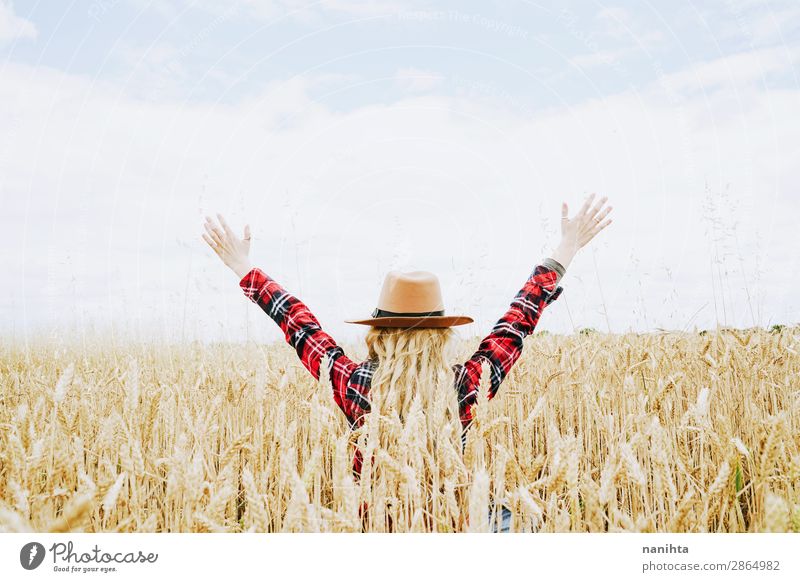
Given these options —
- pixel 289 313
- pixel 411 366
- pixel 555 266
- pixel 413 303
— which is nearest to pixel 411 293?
pixel 413 303

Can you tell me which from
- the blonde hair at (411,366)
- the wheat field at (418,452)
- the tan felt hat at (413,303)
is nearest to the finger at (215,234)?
the wheat field at (418,452)

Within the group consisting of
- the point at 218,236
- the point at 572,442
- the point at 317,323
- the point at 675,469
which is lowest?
the point at 675,469

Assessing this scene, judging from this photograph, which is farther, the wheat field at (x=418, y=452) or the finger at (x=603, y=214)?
the finger at (x=603, y=214)

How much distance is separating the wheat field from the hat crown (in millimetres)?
457

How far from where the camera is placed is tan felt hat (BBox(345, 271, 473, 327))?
194 cm

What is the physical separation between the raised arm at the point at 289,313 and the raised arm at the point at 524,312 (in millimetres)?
414

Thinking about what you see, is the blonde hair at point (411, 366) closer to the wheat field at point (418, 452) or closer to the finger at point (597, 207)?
the wheat field at point (418, 452)

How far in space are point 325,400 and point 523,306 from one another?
911mm

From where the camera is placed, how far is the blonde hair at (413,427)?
1.29m
